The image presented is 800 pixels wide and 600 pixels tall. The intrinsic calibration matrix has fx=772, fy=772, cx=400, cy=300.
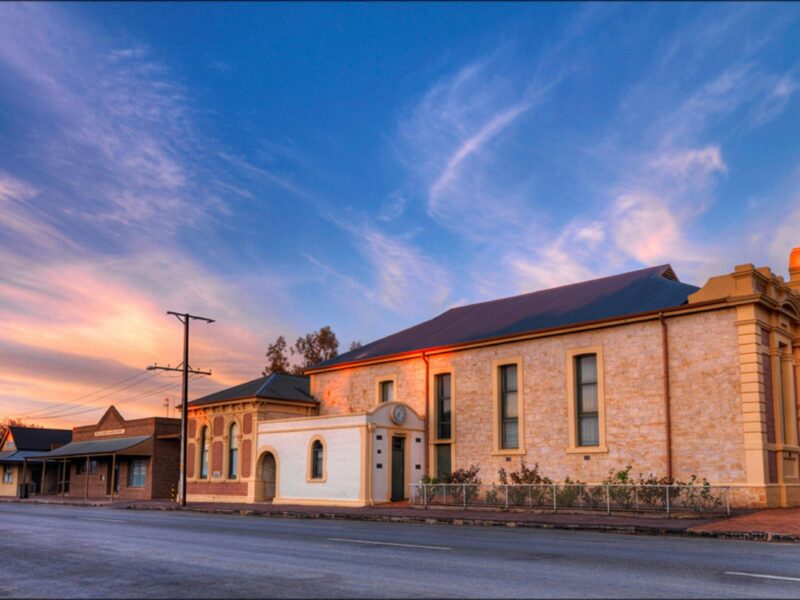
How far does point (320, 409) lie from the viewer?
40.7 metres

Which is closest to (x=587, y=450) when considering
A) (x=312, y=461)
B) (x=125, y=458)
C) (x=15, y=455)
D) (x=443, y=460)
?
(x=443, y=460)

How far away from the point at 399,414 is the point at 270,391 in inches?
379

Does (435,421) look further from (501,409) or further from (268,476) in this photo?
(268,476)

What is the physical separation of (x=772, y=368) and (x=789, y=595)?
1902cm

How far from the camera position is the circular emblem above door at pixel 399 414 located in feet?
108

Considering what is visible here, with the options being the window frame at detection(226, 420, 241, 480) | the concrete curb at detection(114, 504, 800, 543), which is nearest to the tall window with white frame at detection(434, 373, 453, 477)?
the concrete curb at detection(114, 504, 800, 543)

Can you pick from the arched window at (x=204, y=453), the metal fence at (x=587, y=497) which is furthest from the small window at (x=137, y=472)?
the metal fence at (x=587, y=497)

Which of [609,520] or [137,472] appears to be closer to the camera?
[609,520]

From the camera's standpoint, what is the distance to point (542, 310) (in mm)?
32938

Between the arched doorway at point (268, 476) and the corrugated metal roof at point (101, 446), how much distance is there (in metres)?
13.6

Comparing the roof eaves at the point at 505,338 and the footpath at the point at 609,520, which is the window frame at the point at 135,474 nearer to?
the roof eaves at the point at 505,338

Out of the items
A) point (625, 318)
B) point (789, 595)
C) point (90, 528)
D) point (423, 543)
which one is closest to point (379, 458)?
point (625, 318)

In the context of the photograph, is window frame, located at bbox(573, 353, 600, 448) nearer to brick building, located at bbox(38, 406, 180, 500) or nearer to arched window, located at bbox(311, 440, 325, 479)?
arched window, located at bbox(311, 440, 325, 479)

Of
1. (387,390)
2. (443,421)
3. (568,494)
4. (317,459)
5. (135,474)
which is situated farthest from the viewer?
(135,474)
